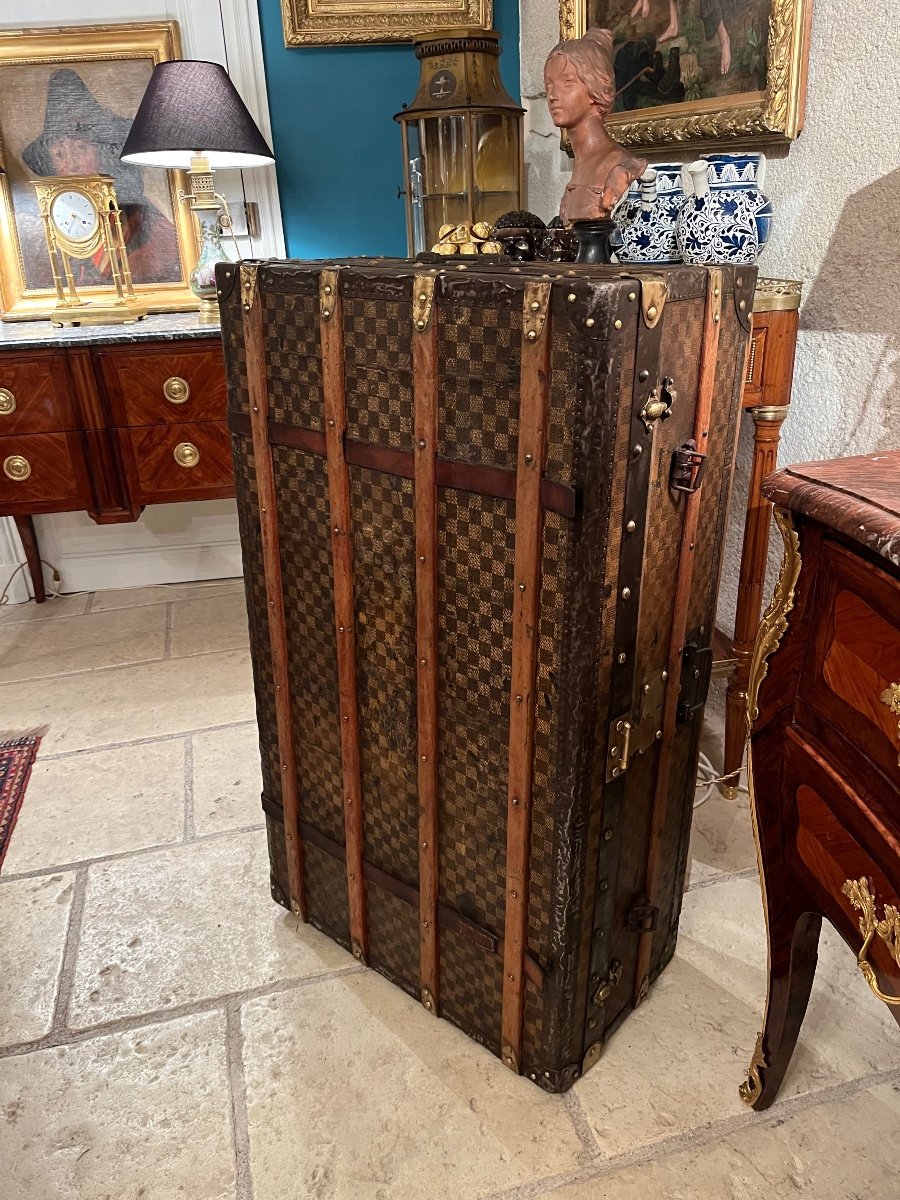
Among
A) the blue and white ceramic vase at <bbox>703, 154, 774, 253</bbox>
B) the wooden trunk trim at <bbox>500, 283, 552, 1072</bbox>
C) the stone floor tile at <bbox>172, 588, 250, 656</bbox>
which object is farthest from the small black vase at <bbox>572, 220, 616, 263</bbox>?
the stone floor tile at <bbox>172, 588, 250, 656</bbox>

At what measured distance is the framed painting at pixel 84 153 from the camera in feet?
8.70

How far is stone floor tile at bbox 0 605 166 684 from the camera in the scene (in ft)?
8.92

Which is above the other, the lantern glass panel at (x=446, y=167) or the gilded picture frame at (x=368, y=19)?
the gilded picture frame at (x=368, y=19)

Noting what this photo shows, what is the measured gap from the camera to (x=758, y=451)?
1.75 m

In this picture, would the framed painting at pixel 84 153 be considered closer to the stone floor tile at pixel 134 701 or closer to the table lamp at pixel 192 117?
the table lamp at pixel 192 117

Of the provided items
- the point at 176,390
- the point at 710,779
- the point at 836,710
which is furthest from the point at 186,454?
the point at 836,710

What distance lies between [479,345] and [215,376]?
61.9 inches

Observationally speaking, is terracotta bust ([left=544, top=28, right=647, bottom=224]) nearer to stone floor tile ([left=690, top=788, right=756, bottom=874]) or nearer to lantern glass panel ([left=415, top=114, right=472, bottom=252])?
lantern glass panel ([left=415, top=114, right=472, bottom=252])

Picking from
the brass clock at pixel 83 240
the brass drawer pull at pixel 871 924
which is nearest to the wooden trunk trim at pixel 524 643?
the brass drawer pull at pixel 871 924

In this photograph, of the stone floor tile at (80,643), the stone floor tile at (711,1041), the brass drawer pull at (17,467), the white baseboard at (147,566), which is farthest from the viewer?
the white baseboard at (147,566)

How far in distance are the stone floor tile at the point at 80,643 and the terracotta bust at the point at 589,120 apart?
1831mm

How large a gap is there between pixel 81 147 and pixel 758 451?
226cm

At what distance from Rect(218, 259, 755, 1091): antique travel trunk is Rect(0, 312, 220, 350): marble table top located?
3.66 feet

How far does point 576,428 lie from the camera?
983 millimetres
